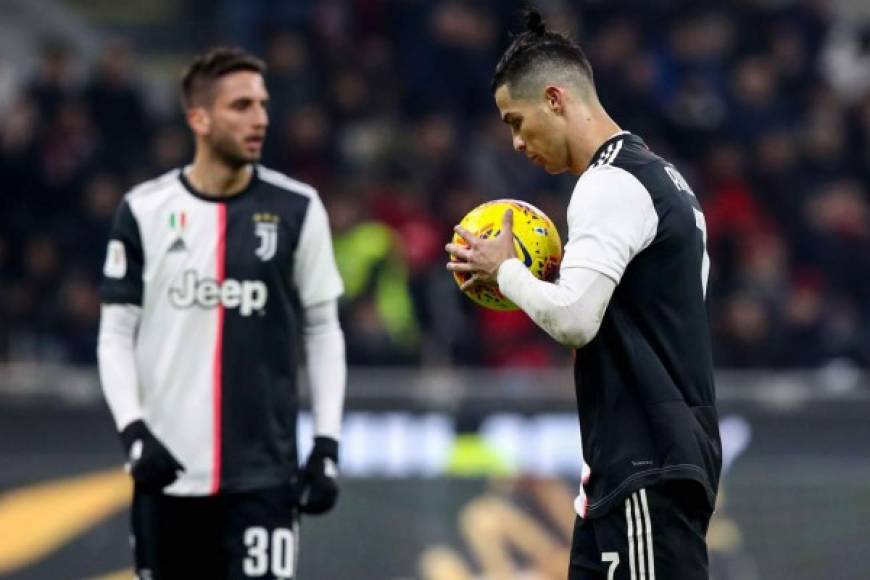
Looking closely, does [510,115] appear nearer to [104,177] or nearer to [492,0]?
[104,177]

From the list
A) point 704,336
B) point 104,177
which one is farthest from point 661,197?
point 104,177

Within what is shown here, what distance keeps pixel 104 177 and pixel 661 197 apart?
26.1ft

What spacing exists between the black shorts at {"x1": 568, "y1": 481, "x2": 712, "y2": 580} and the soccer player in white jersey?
1.56m

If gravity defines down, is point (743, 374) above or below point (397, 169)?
below

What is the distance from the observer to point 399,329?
11234 mm

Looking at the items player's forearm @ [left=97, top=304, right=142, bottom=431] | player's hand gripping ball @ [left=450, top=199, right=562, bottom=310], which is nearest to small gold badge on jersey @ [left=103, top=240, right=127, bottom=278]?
player's forearm @ [left=97, top=304, right=142, bottom=431]

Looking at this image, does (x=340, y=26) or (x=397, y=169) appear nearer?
(x=397, y=169)

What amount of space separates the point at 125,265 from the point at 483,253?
5.92 ft

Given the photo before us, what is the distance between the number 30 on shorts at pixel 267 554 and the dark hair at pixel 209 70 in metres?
1.61

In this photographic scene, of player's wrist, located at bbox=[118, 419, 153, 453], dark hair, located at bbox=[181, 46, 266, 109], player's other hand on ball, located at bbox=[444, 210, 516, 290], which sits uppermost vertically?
dark hair, located at bbox=[181, 46, 266, 109]

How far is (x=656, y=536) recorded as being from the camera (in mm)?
4551

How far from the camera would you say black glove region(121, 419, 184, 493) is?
18.9 ft

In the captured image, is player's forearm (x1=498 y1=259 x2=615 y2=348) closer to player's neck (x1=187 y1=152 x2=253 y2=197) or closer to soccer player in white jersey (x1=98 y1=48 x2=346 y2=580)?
soccer player in white jersey (x1=98 y1=48 x2=346 y2=580)

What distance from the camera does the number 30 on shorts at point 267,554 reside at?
5785 mm
